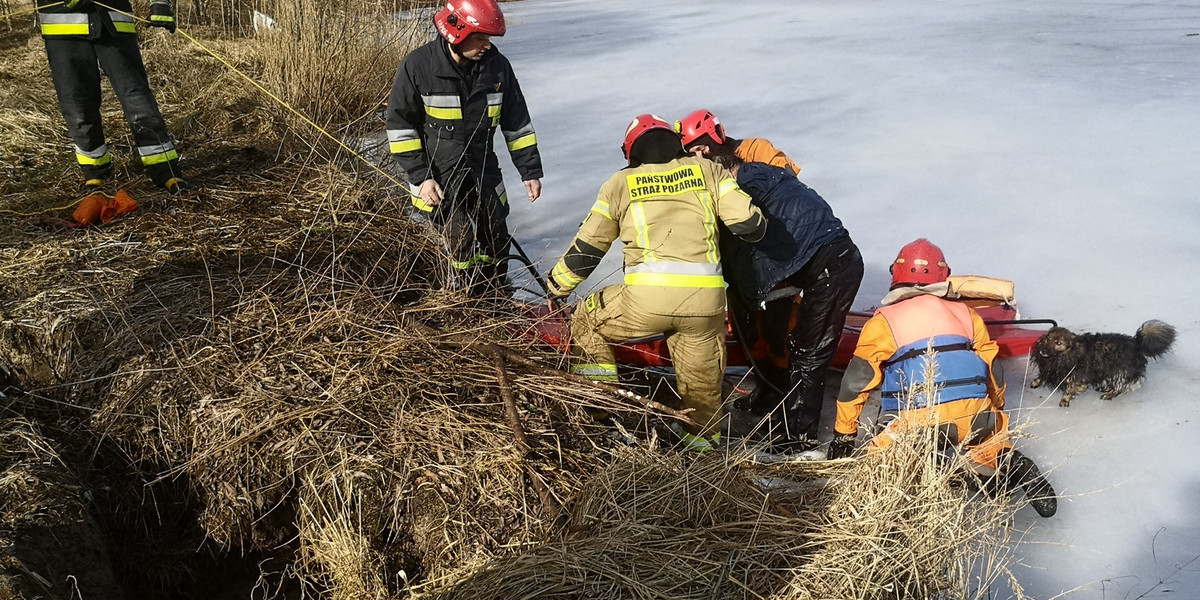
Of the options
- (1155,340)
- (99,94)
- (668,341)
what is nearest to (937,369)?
(668,341)

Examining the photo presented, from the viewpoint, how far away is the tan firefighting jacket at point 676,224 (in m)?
3.01

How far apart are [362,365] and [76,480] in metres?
1.07

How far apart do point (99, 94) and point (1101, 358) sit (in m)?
5.65

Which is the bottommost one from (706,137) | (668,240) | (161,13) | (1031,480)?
(1031,480)

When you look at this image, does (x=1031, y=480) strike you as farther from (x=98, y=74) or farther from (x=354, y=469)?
(x=98, y=74)

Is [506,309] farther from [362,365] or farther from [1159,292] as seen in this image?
[1159,292]

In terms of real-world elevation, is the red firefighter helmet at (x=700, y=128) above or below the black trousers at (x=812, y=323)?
above

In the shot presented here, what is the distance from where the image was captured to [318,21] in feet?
19.6

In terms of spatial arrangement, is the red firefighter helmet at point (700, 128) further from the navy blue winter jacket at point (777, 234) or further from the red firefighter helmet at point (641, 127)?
the red firefighter helmet at point (641, 127)

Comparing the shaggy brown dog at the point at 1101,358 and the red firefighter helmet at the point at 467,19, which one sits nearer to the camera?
the shaggy brown dog at the point at 1101,358

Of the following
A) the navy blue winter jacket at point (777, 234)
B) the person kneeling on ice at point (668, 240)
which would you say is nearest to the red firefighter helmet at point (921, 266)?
the navy blue winter jacket at point (777, 234)

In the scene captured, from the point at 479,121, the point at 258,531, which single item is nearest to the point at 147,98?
the point at 479,121

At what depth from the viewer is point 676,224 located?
3.01m

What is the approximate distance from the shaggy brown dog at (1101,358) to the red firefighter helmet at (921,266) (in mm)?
806
